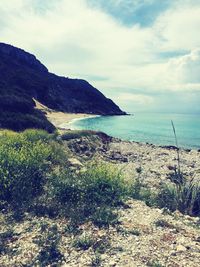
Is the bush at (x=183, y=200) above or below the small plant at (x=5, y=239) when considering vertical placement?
above

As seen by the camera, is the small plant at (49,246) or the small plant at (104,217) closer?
the small plant at (49,246)

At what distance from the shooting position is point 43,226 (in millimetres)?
11656

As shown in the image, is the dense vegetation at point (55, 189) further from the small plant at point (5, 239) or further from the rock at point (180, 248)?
the rock at point (180, 248)

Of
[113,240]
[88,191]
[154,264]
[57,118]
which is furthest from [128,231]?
[57,118]

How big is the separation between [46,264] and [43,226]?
2.40 m

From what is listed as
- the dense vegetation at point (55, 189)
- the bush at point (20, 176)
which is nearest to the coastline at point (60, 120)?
the bush at point (20, 176)

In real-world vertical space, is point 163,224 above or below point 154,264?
above

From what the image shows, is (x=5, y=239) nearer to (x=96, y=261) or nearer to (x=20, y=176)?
(x=96, y=261)

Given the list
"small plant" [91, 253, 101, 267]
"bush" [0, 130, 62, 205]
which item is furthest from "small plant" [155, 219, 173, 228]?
"bush" [0, 130, 62, 205]

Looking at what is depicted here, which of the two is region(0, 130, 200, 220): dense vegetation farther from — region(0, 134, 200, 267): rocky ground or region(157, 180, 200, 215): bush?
region(0, 134, 200, 267): rocky ground

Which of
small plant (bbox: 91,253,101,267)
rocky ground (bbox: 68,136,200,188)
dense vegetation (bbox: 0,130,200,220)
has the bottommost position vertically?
rocky ground (bbox: 68,136,200,188)

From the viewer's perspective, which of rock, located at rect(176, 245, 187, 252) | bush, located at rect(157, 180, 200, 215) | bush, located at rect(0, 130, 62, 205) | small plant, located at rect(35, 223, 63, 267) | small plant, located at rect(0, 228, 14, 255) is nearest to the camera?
small plant, located at rect(35, 223, 63, 267)

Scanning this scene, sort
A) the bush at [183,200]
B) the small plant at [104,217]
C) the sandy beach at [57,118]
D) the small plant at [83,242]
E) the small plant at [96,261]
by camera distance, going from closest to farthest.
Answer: the small plant at [96,261] < the small plant at [83,242] < the small plant at [104,217] < the bush at [183,200] < the sandy beach at [57,118]

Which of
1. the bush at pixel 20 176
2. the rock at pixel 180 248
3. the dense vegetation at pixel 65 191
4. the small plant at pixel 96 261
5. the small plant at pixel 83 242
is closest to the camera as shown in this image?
the small plant at pixel 96 261
